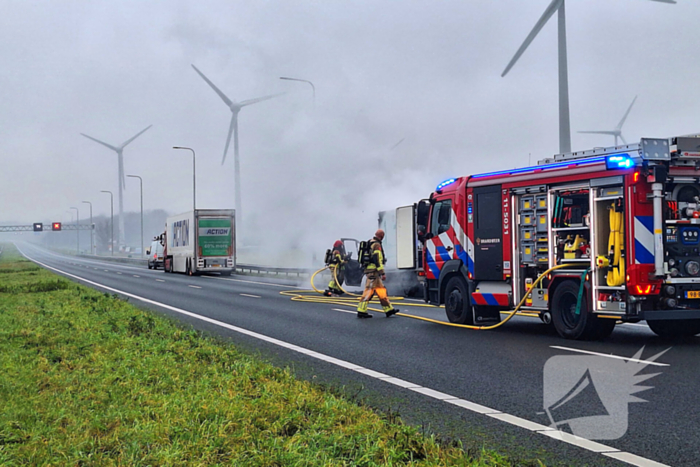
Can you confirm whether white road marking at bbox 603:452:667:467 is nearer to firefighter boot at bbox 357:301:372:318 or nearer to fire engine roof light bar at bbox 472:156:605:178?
fire engine roof light bar at bbox 472:156:605:178

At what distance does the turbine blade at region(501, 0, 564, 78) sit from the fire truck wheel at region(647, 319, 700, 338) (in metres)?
20.5

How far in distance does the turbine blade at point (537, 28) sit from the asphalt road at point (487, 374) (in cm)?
1821

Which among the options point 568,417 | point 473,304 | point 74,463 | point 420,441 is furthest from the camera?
point 473,304

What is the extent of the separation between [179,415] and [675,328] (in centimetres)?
851

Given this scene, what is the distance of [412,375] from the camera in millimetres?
8602

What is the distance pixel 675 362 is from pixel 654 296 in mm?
1463

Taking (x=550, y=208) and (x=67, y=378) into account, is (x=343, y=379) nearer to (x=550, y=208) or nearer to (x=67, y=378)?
(x=67, y=378)

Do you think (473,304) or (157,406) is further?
(473,304)

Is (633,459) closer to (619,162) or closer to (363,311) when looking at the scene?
(619,162)

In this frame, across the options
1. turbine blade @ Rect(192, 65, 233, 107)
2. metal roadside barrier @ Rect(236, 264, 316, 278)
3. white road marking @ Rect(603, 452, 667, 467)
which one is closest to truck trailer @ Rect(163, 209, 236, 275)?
metal roadside barrier @ Rect(236, 264, 316, 278)

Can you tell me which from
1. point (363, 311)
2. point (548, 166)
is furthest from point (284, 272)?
point (548, 166)

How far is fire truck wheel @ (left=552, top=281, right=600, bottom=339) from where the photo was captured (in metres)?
10.8

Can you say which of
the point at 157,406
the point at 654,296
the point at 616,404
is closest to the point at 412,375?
the point at 616,404

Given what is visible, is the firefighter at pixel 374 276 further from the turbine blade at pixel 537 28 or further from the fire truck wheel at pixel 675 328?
the turbine blade at pixel 537 28
